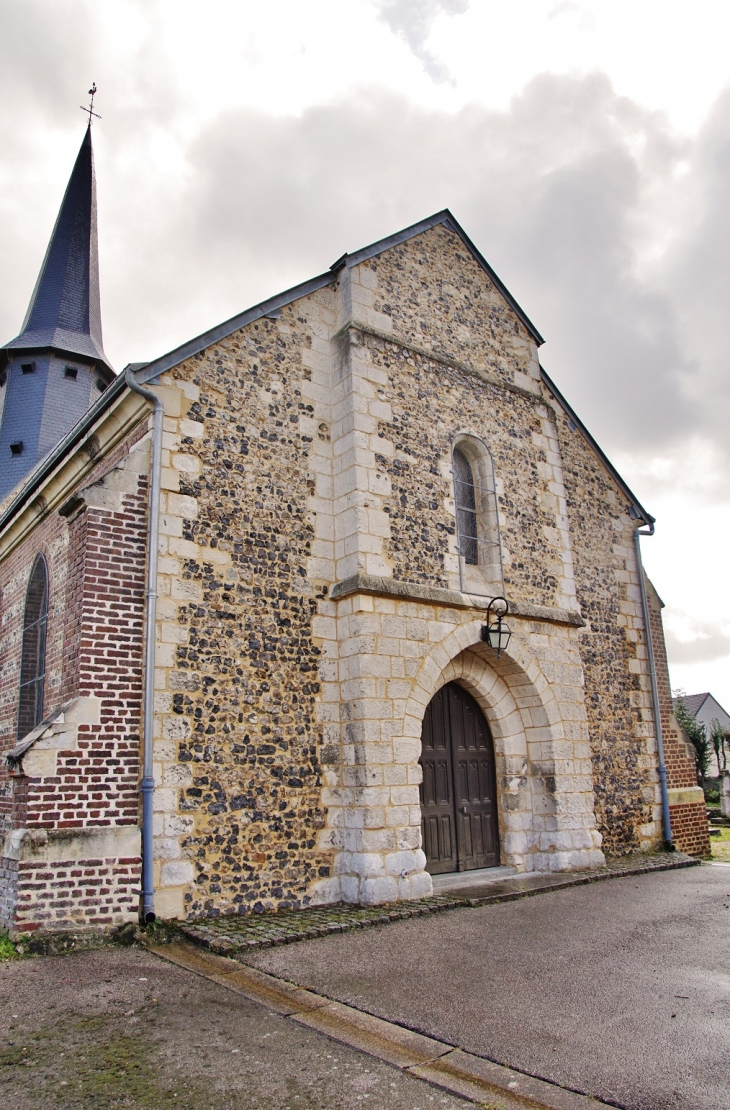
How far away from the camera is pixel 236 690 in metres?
7.30

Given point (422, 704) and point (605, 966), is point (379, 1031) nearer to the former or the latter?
point (605, 966)

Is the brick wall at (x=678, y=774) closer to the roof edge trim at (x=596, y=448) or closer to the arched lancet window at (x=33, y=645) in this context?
the roof edge trim at (x=596, y=448)

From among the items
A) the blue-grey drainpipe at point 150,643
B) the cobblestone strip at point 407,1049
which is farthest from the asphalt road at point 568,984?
the blue-grey drainpipe at point 150,643

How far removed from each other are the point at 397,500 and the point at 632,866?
5.46 metres

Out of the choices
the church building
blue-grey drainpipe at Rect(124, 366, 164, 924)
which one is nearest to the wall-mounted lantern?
the church building

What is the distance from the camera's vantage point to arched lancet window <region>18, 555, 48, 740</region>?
30.2 feet

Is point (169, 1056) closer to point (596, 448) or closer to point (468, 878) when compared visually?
point (468, 878)

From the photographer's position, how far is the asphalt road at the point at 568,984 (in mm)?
3715

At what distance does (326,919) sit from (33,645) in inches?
205

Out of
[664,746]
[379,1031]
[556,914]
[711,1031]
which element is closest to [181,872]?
[379,1031]

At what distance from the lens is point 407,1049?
395cm

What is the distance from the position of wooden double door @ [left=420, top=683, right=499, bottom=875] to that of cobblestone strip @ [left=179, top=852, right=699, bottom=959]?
0.61 metres

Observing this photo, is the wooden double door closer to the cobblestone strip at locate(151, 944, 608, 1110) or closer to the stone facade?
the stone facade

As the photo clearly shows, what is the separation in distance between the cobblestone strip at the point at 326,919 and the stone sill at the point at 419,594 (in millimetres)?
3022
